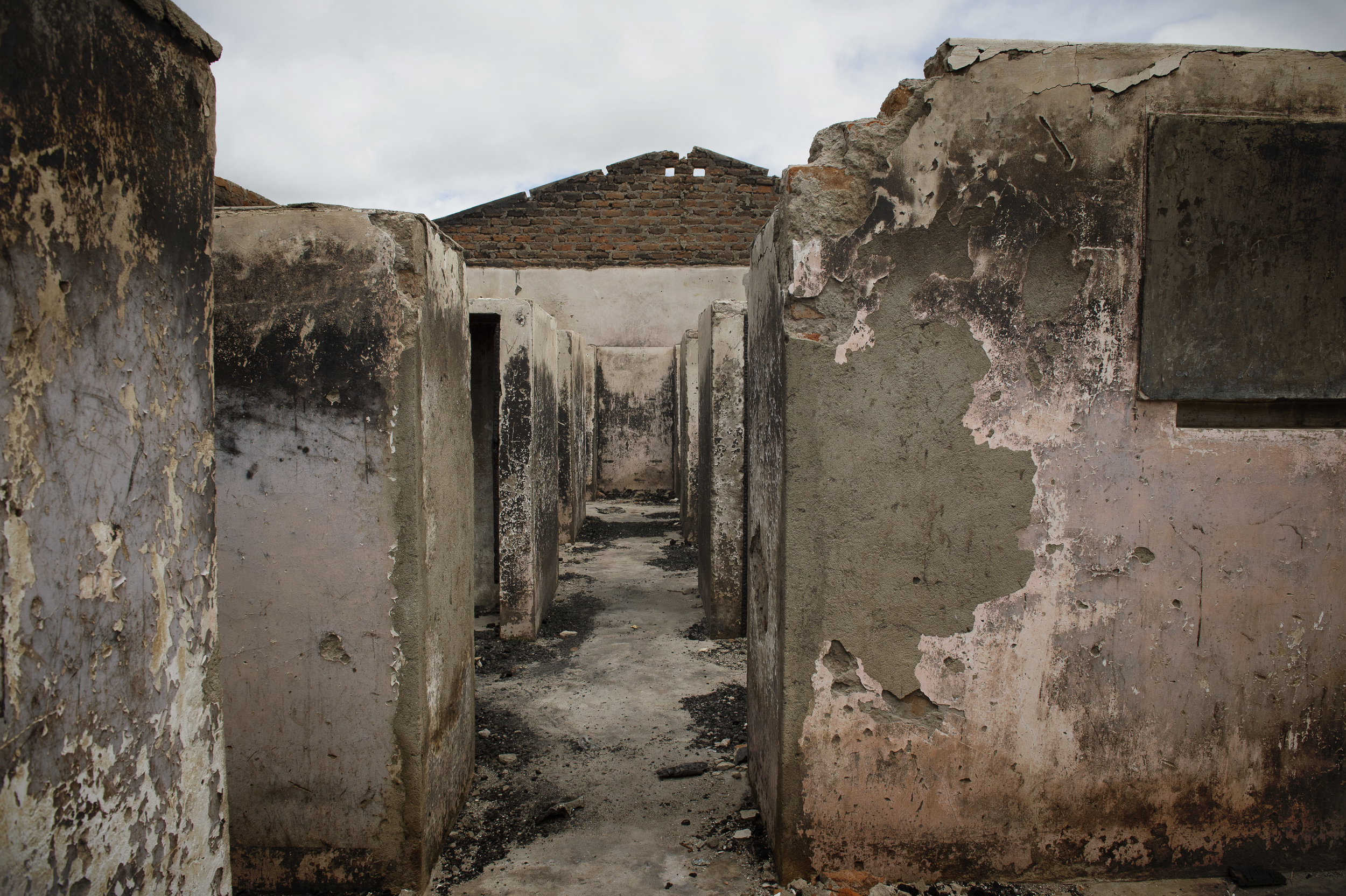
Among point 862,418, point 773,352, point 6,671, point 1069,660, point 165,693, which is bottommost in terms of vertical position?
point 1069,660

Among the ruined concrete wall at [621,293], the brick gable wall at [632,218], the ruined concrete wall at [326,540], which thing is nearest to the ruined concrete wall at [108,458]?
the ruined concrete wall at [326,540]

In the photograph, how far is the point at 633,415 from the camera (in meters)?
11.0

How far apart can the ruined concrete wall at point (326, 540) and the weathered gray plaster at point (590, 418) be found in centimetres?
700

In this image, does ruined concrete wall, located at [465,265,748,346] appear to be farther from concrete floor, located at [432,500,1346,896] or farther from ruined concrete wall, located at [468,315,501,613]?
concrete floor, located at [432,500,1346,896]

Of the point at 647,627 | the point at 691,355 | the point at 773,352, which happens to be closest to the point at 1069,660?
the point at 773,352

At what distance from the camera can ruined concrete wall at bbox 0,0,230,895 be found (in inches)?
33.1

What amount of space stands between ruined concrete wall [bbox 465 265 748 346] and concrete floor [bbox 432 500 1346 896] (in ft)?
25.1

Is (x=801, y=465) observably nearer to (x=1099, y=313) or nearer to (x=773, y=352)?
(x=773, y=352)

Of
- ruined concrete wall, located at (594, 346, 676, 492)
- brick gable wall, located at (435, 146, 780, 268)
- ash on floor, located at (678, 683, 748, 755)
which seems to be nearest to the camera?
ash on floor, located at (678, 683, 748, 755)

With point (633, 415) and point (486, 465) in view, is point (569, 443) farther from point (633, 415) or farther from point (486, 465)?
point (633, 415)

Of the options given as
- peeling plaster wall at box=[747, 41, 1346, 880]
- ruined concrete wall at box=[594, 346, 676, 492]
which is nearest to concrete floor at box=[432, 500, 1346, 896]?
peeling plaster wall at box=[747, 41, 1346, 880]

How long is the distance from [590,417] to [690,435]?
11.1 ft

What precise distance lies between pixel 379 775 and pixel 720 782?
1.28 m

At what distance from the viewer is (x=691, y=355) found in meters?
7.35
